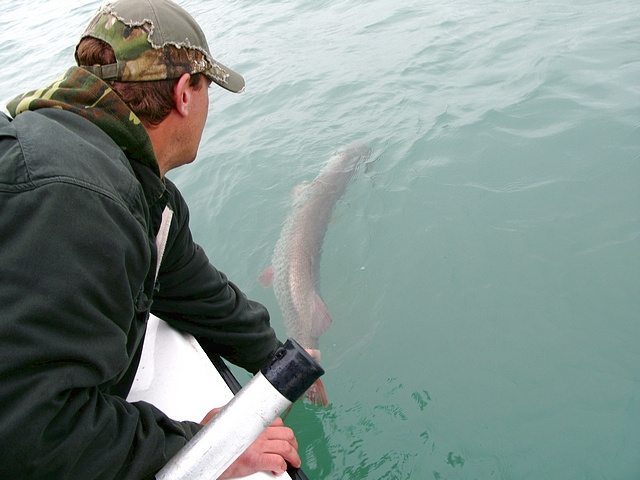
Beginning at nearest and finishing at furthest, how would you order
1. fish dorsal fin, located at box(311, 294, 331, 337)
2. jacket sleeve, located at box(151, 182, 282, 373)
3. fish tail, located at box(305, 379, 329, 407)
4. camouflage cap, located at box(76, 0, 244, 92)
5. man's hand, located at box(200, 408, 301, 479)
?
camouflage cap, located at box(76, 0, 244, 92) < man's hand, located at box(200, 408, 301, 479) < jacket sleeve, located at box(151, 182, 282, 373) < fish tail, located at box(305, 379, 329, 407) < fish dorsal fin, located at box(311, 294, 331, 337)

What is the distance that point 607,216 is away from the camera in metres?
4.36

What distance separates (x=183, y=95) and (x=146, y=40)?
193 mm

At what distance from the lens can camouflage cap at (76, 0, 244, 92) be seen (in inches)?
58.8

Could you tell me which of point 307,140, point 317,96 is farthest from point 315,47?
point 307,140

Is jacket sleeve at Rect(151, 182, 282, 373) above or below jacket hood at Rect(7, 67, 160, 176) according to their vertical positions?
below

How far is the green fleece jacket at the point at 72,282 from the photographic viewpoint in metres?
1.02

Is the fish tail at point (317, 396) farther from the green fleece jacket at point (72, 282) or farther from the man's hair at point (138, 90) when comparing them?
the man's hair at point (138, 90)

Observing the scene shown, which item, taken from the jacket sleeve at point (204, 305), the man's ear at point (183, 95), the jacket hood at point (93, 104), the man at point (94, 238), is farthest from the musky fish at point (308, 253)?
the jacket hood at point (93, 104)

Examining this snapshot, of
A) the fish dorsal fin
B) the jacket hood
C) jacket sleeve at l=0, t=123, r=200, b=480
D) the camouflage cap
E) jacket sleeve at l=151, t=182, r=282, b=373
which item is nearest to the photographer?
jacket sleeve at l=0, t=123, r=200, b=480

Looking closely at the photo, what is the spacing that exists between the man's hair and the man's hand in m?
1.06

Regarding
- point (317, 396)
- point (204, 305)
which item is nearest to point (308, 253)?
point (317, 396)

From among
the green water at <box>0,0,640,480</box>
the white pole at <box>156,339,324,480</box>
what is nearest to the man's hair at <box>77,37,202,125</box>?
the white pole at <box>156,339,324,480</box>

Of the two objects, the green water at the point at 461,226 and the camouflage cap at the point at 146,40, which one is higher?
the camouflage cap at the point at 146,40

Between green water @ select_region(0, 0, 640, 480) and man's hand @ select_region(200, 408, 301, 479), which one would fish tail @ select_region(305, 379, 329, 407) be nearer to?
green water @ select_region(0, 0, 640, 480)
